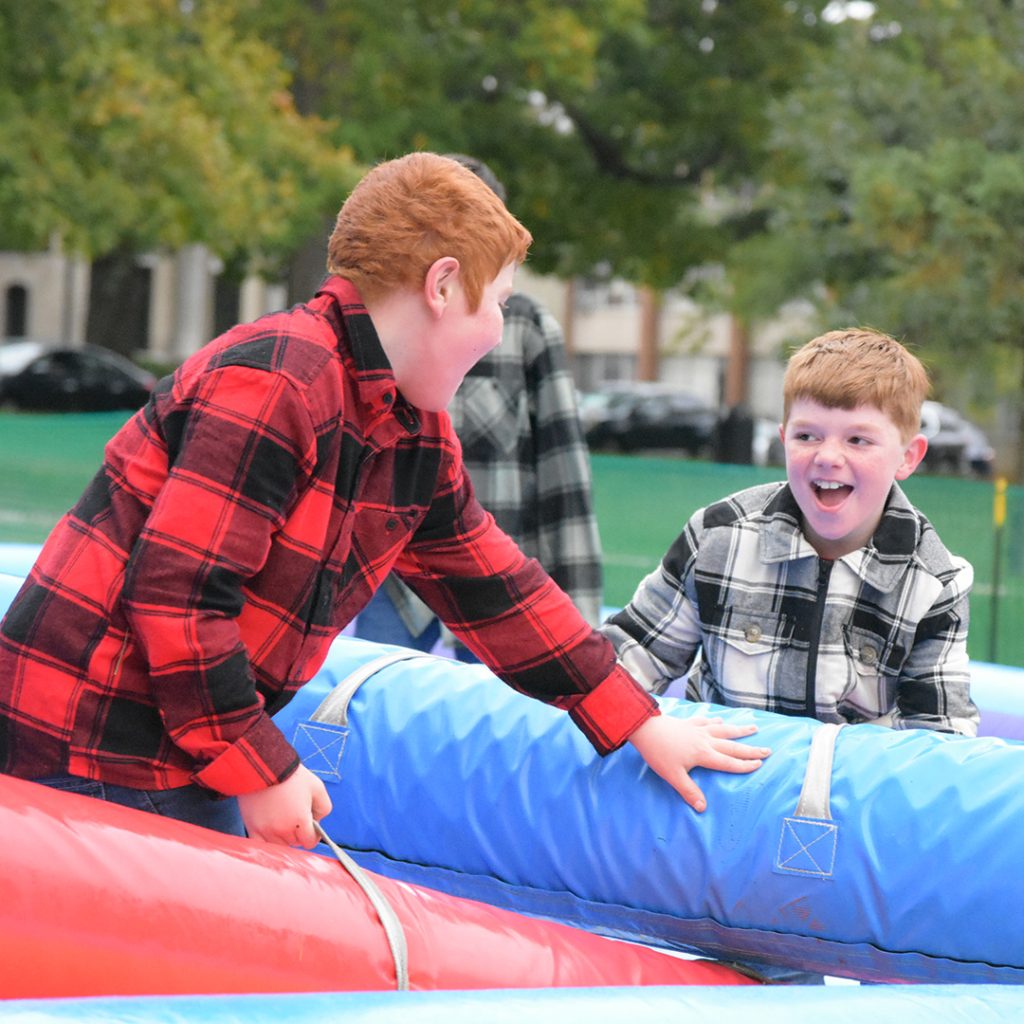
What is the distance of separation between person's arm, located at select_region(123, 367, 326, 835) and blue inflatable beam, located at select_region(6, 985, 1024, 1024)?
1.29ft

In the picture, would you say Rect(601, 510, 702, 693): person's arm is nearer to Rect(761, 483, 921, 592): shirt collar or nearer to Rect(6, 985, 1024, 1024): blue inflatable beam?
Rect(761, 483, 921, 592): shirt collar

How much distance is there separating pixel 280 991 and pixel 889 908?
113 cm

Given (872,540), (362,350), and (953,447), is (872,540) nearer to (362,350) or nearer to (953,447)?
(362,350)

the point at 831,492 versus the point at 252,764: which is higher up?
the point at 831,492

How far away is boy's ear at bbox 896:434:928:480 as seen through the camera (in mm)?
3305

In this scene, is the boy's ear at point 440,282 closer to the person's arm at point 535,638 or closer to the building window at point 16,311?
the person's arm at point 535,638

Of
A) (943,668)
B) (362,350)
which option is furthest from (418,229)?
(943,668)

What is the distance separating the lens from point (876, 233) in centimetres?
1297

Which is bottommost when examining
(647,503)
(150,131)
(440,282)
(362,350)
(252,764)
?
(647,503)

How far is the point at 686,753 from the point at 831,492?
0.65 metres

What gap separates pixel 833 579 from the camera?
322 cm

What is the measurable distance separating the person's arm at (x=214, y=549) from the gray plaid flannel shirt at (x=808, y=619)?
1.30 meters

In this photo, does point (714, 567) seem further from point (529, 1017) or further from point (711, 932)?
point (529, 1017)

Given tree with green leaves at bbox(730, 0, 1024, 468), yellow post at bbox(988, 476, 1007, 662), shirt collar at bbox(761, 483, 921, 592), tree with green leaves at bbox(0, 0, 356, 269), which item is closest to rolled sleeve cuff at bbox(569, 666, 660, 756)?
shirt collar at bbox(761, 483, 921, 592)
